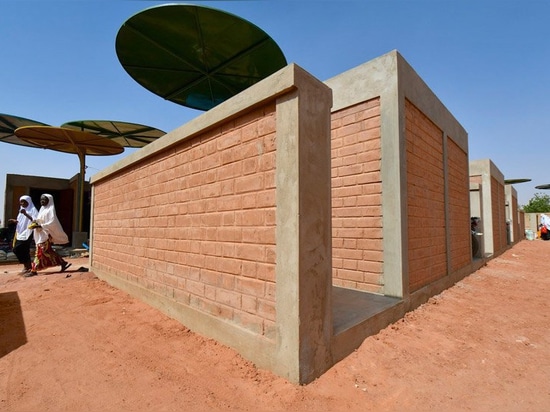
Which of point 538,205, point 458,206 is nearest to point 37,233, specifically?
point 458,206

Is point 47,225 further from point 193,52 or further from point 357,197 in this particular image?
point 357,197

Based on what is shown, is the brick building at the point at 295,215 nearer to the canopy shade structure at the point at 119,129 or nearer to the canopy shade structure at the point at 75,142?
the canopy shade structure at the point at 75,142

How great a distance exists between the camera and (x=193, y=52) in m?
6.88

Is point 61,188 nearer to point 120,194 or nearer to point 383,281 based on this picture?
point 120,194

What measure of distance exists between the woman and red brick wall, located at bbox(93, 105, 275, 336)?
12.4 feet

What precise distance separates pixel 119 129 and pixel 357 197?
14.8 meters

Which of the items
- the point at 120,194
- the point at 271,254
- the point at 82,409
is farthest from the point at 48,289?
the point at 271,254

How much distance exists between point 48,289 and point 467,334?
705 cm

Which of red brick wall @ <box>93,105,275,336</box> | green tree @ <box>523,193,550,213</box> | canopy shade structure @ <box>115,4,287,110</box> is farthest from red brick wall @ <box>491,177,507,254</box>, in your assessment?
green tree @ <box>523,193,550,213</box>

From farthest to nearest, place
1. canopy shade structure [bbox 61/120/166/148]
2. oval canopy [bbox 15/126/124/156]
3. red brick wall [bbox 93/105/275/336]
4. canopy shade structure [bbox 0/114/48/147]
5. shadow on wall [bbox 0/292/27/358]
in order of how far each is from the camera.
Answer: canopy shade structure [bbox 61/120/166/148], canopy shade structure [bbox 0/114/48/147], oval canopy [bbox 15/126/124/156], shadow on wall [bbox 0/292/27/358], red brick wall [bbox 93/105/275/336]

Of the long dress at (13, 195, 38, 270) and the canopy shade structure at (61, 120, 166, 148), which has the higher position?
the canopy shade structure at (61, 120, 166, 148)

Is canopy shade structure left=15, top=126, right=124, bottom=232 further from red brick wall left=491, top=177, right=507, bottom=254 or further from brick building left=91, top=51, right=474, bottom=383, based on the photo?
red brick wall left=491, top=177, right=507, bottom=254

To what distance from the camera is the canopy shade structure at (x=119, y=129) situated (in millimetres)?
14844

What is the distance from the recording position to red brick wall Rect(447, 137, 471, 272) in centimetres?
679
